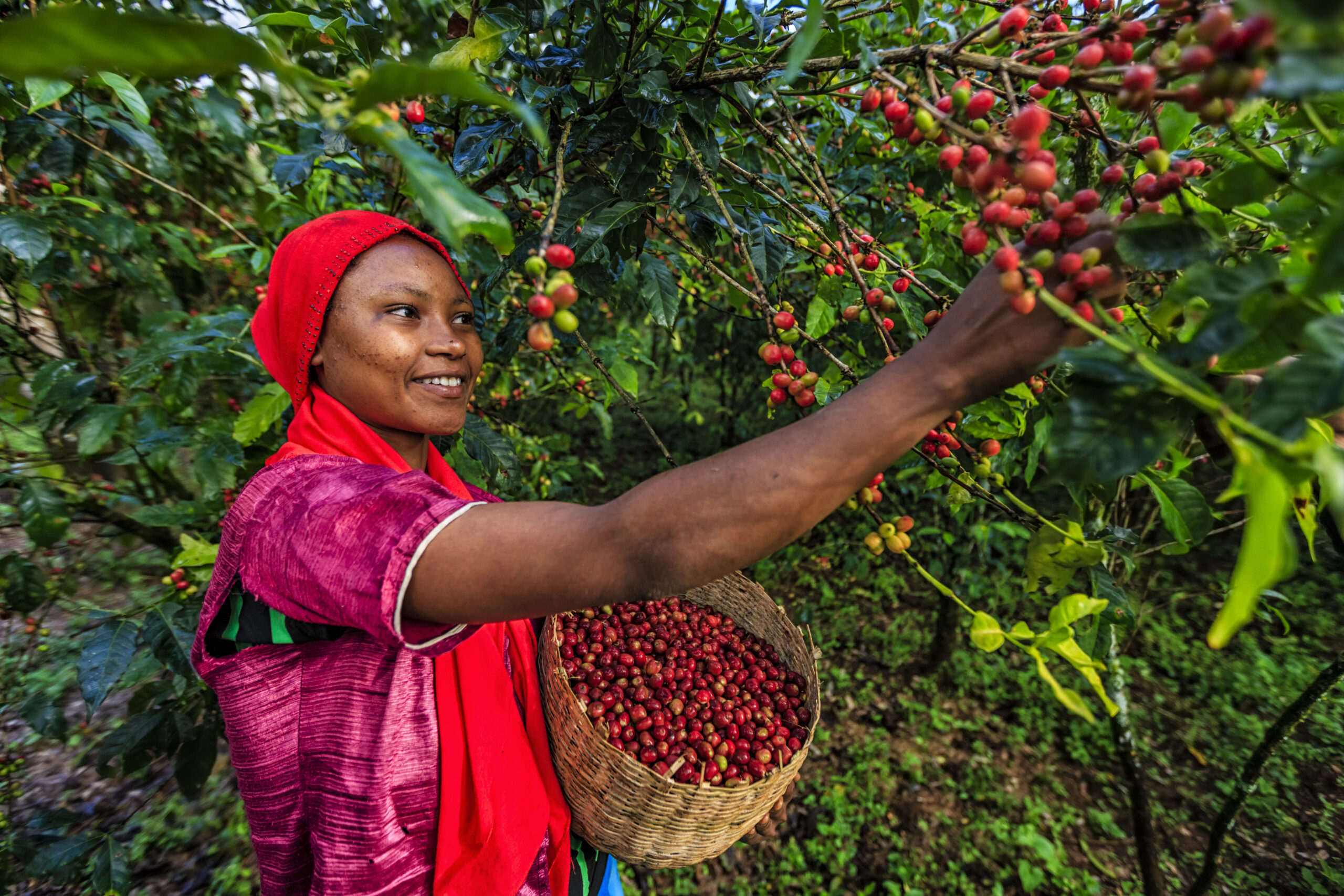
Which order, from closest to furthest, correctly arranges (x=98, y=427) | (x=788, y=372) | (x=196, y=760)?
(x=788, y=372), (x=98, y=427), (x=196, y=760)

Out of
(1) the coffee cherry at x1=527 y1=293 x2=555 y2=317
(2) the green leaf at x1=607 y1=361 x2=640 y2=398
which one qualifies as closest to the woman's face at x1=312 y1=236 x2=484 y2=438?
(1) the coffee cherry at x1=527 y1=293 x2=555 y2=317

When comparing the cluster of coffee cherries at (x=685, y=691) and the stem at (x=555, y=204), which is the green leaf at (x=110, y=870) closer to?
the cluster of coffee cherries at (x=685, y=691)

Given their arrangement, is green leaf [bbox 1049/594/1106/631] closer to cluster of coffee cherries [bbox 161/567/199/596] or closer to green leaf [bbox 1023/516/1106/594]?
green leaf [bbox 1023/516/1106/594]

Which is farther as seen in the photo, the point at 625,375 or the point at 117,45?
the point at 625,375

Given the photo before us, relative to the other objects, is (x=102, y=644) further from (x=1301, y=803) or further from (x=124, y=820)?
(x=1301, y=803)

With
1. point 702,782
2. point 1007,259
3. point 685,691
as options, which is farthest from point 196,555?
point 1007,259

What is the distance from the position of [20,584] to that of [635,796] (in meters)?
2.23

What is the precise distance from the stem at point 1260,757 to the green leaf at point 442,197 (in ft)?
7.25

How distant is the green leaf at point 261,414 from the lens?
1809 mm

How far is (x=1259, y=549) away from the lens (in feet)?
1.44

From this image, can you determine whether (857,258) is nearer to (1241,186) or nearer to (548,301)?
(1241,186)

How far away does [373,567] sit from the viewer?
799 millimetres

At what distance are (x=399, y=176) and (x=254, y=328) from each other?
93 centimetres

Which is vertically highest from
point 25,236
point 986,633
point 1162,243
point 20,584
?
point 1162,243
